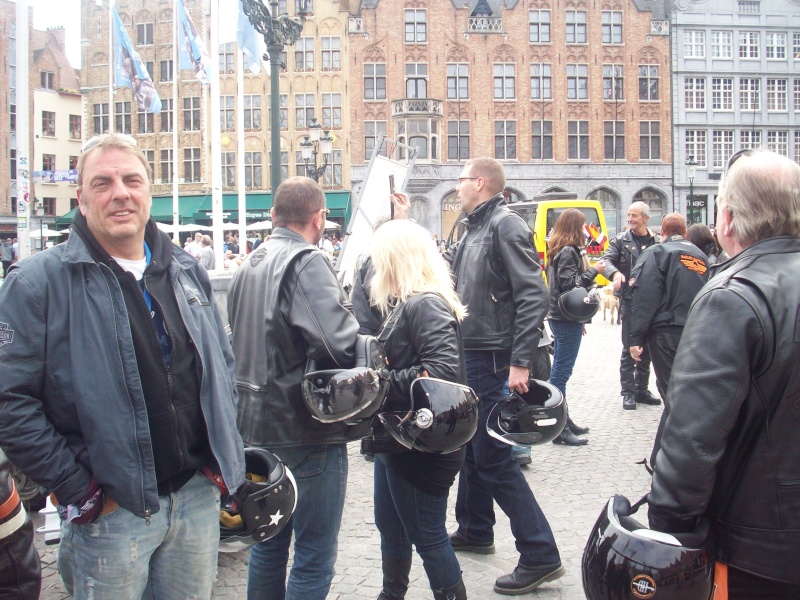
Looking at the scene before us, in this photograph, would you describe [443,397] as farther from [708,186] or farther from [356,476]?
[708,186]

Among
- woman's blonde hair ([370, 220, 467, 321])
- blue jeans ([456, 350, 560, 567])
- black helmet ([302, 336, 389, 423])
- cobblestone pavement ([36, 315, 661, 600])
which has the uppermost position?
woman's blonde hair ([370, 220, 467, 321])

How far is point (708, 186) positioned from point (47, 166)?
A: 38080 millimetres

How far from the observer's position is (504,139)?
37.2 m

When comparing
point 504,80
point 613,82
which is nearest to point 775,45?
point 613,82

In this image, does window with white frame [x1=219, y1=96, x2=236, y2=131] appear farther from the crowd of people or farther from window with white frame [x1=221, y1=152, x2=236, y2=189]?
the crowd of people

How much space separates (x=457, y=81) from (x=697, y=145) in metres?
13.1

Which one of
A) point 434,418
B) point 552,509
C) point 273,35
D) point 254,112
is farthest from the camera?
point 254,112

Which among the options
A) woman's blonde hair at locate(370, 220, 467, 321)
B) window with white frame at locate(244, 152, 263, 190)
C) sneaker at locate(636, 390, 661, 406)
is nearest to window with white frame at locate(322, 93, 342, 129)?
window with white frame at locate(244, 152, 263, 190)

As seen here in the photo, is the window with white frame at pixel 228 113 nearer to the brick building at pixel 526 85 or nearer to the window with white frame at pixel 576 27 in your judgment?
the brick building at pixel 526 85

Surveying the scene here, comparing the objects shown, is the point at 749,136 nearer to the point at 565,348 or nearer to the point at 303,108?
the point at 303,108

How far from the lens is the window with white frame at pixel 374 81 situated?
121 ft

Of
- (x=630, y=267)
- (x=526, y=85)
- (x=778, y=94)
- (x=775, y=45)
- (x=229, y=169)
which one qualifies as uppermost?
(x=775, y=45)

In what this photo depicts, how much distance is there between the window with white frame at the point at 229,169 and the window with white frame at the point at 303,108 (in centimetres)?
407

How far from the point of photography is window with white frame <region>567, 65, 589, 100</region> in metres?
37.2
